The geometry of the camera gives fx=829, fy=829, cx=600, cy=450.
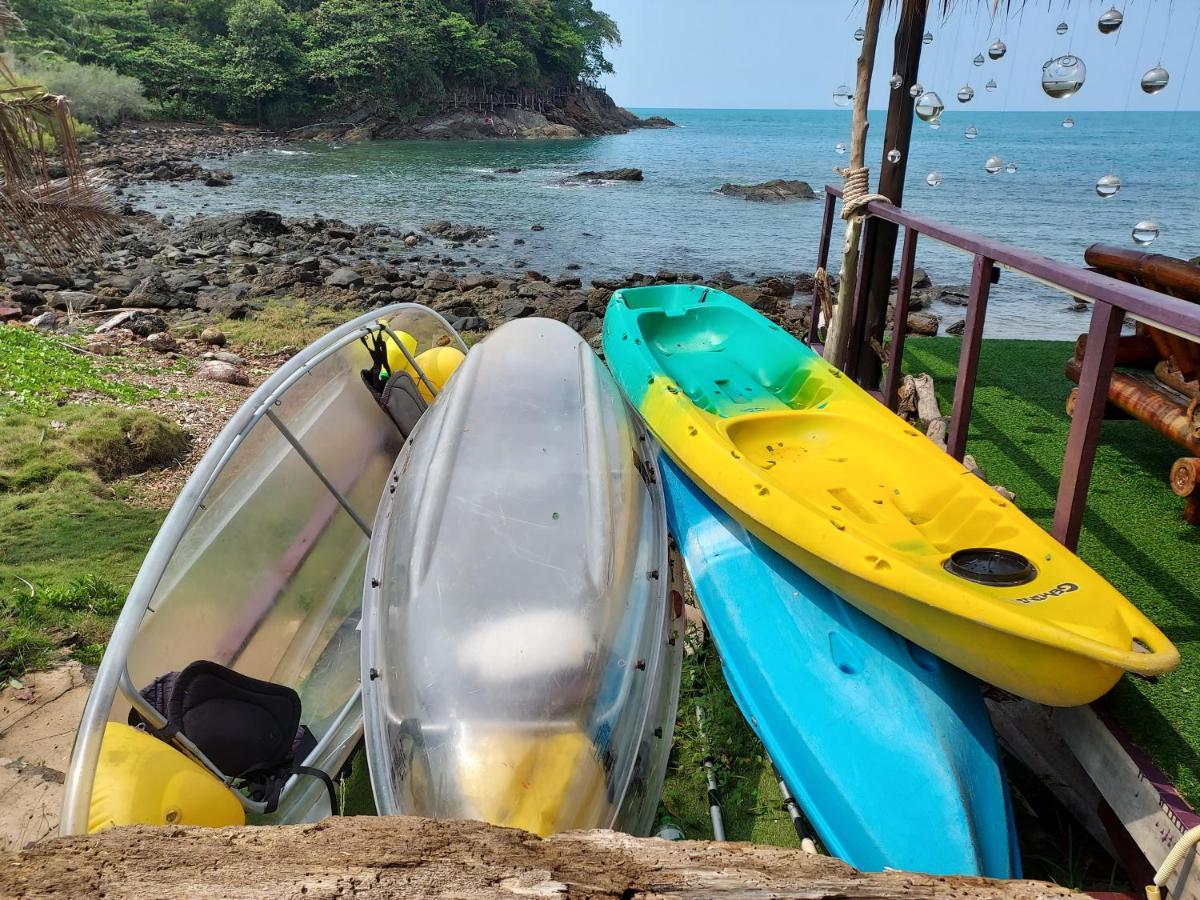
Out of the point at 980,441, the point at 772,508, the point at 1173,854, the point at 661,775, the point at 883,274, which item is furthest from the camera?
the point at 883,274

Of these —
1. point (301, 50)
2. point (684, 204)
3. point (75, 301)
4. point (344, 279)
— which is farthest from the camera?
point (301, 50)

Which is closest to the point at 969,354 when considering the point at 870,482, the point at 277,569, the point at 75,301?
the point at 870,482

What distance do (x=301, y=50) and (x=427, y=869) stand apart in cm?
6124

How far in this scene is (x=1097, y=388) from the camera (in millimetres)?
2904

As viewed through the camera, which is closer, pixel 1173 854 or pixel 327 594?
pixel 1173 854

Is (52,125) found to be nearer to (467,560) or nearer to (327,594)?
(327,594)

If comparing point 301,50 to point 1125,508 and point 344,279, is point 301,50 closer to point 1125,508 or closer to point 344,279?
point 344,279

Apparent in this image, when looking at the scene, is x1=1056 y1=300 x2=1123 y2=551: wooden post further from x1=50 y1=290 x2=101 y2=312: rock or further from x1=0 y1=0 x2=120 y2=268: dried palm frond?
x1=50 y1=290 x2=101 y2=312: rock

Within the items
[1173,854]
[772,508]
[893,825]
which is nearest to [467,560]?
[772,508]

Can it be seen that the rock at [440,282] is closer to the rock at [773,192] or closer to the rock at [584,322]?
the rock at [584,322]

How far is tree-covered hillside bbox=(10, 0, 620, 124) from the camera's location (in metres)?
47.3

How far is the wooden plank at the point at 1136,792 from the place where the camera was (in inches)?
90.3

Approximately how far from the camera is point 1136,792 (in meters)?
2.54

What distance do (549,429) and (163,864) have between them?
9.03ft
